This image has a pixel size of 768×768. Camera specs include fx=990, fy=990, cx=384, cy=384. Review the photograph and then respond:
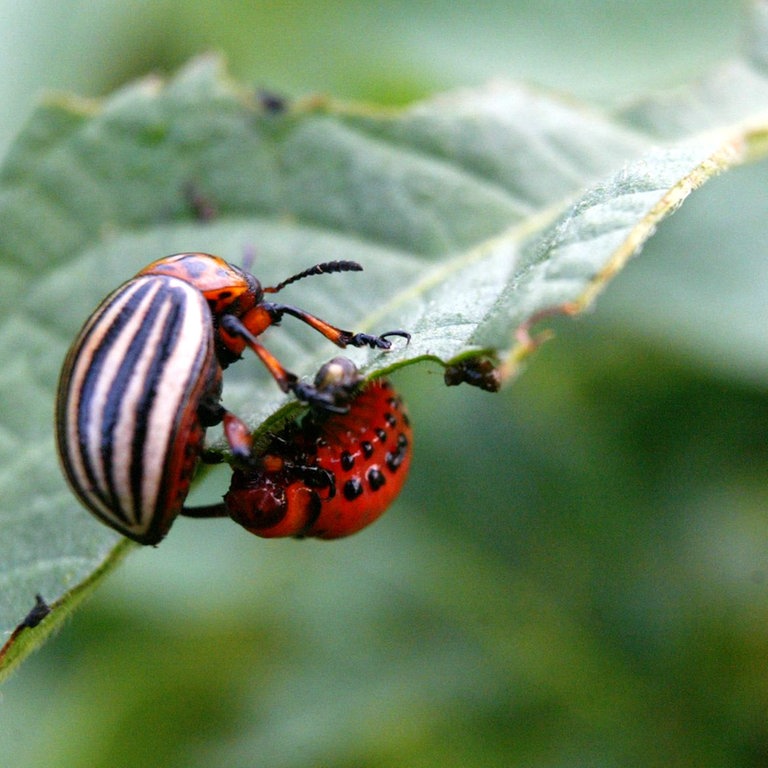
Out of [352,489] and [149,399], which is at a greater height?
[149,399]

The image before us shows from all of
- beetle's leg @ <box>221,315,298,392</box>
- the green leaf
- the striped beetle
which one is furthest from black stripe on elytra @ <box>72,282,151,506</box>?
the green leaf

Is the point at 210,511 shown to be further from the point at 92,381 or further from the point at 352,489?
the point at 92,381

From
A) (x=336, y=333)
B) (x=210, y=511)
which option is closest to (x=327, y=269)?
(x=336, y=333)

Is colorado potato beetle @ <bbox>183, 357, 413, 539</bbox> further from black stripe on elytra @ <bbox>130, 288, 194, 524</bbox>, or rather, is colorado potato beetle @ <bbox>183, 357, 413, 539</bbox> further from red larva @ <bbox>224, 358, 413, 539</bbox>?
black stripe on elytra @ <bbox>130, 288, 194, 524</bbox>

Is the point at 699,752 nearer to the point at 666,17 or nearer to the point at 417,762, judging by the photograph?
the point at 417,762

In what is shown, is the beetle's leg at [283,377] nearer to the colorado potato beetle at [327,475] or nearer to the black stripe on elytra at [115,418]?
the colorado potato beetle at [327,475]

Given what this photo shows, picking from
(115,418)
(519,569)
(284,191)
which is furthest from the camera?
(519,569)

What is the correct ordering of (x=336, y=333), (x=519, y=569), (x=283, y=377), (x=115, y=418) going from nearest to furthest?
(x=115, y=418) < (x=283, y=377) < (x=336, y=333) < (x=519, y=569)

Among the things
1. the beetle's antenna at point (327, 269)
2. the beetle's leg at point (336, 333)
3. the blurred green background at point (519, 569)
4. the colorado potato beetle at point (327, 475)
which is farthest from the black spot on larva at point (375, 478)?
the blurred green background at point (519, 569)
